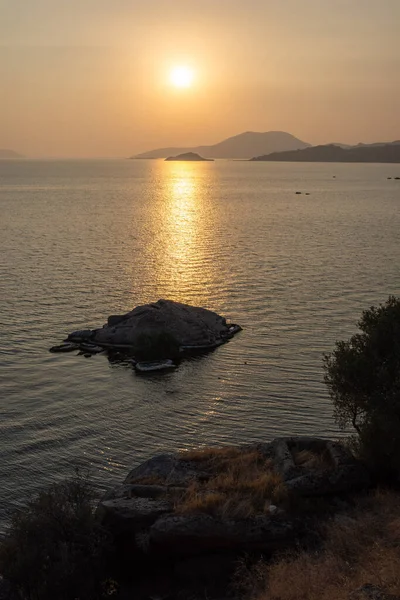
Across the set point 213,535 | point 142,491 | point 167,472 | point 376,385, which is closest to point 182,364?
point 167,472

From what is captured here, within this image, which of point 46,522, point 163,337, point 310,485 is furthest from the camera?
point 163,337

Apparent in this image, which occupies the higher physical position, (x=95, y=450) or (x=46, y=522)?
(x=46, y=522)

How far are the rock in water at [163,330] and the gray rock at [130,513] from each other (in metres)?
27.7

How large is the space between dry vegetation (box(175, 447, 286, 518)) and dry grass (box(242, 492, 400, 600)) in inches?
97.9

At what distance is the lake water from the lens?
39.0 m

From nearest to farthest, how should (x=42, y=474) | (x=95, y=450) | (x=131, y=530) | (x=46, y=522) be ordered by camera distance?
(x=46, y=522) → (x=131, y=530) → (x=42, y=474) → (x=95, y=450)

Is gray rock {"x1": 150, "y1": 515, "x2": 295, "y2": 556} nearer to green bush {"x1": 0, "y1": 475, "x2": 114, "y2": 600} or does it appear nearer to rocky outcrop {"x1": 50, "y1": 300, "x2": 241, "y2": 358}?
green bush {"x1": 0, "y1": 475, "x2": 114, "y2": 600}

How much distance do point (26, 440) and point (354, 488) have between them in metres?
19.9

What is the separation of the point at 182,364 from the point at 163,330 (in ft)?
13.2

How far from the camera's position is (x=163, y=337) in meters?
54.4

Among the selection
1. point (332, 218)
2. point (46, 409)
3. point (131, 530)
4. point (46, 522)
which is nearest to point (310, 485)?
point (131, 530)

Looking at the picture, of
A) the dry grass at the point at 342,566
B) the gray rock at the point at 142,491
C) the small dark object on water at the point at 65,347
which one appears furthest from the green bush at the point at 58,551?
the small dark object on water at the point at 65,347

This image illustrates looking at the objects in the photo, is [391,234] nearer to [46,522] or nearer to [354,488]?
[354,488]

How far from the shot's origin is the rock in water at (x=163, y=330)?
5438 cm
